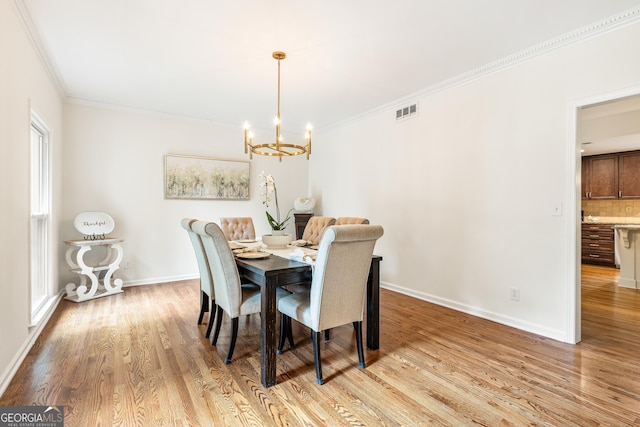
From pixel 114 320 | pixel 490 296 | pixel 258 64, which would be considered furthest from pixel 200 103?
pixel 490 296

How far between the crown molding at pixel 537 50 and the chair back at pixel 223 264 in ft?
9.80

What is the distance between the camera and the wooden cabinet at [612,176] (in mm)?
5902

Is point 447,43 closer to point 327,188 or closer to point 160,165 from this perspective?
point 327,188

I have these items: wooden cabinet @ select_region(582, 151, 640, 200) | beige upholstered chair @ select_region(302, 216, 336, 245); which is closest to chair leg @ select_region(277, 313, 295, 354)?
beige upholstered chair @ select_region(302, 216, 336, 245)

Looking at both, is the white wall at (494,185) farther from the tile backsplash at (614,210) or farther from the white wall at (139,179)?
the tile backsplash at (614,210)

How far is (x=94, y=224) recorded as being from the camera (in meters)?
3.98

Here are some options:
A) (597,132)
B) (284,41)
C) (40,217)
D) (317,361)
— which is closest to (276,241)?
(317,361)

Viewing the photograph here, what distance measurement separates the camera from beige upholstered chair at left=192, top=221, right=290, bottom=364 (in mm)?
2164

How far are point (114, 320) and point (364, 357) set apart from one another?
2492 mm

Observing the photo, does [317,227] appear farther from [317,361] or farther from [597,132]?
[597,132]

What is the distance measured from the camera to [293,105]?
172 inches

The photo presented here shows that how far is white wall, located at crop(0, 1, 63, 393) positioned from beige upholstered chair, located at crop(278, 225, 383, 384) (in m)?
1.82

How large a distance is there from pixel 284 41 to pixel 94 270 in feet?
11.4

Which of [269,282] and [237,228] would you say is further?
[237,228]
